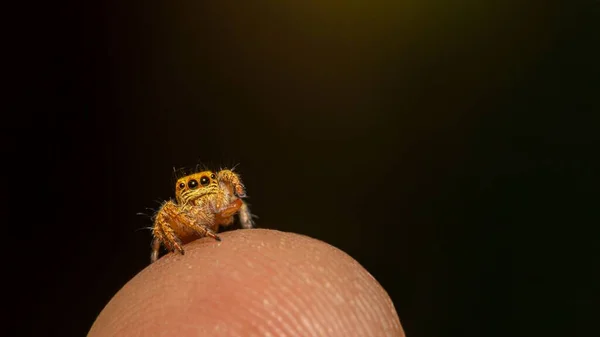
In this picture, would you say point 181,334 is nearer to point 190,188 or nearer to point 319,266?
point 319,266

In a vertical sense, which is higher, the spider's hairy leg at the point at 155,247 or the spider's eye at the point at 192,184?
the spider's eye at the point at 192,184

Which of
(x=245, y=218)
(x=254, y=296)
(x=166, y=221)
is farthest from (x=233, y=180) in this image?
(x=254, y=296)

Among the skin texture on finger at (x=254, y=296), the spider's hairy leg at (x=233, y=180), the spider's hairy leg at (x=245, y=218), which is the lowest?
the skin texture on finger at (x=254, y=296)

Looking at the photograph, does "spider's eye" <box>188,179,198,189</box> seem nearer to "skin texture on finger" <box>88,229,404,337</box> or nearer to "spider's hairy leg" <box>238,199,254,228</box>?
"spider's hairy leg" <box>238,199,254,228</box>

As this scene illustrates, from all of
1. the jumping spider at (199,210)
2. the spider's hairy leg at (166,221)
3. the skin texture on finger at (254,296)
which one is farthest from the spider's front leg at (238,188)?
the skin texture on finger at (254,296)

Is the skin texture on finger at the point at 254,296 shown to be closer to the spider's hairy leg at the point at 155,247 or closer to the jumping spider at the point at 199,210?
the jumping spider at the point at 199,210

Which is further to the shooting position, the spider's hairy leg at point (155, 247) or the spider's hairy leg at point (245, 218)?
the spider's hairy leg at point (245, 218)

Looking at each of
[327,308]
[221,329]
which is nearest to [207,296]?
[221,329]

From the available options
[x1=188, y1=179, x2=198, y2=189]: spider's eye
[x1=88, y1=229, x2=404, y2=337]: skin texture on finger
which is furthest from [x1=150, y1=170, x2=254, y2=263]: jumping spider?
[x1=88, y1=229, x2=404, y2=337]: skin texture on finger
